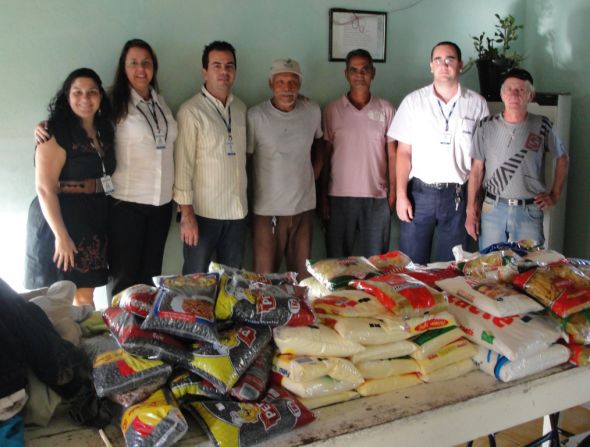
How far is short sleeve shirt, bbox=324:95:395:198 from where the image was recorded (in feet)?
12.2

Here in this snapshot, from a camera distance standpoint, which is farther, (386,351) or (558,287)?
(558,287)

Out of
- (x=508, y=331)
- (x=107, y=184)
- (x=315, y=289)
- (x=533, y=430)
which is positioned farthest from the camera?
(x=107, y=184)

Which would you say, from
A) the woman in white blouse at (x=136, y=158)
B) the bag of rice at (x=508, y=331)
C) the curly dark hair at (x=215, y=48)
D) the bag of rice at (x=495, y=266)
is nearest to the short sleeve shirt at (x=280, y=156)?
the curly dark hair at (x=215, y=48)

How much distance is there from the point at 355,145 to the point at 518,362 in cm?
226

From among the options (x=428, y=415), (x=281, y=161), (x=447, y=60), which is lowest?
(x=428, y=415)

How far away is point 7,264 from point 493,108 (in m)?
3.23

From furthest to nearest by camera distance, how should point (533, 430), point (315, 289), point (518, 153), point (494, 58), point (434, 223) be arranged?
point (494, 58)
point (434, 223)
point (518, 153)
point (533, 430)
point (315, 289)

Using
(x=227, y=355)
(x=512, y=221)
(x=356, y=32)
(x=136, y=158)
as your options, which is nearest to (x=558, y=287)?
(x=227, y=355)

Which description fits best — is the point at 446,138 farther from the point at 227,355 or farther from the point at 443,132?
the point at 227,355

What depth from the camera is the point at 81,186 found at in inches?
112

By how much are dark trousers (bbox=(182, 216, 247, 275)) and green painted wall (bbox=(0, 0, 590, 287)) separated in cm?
26

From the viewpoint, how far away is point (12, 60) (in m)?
3.02

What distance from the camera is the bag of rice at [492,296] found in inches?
69.2

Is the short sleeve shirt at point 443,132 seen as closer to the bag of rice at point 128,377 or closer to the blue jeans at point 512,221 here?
the blue jeans at point 512,221
